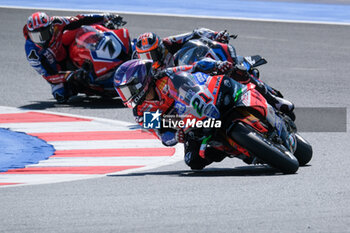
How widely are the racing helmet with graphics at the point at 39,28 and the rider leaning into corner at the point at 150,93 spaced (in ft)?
17.6

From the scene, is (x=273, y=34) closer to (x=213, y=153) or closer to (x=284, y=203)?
(x=213, y=153)

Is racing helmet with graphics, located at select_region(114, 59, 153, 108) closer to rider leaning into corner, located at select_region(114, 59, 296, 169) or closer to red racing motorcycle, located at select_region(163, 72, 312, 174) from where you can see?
rider leaning into corner, located at select_region(114, 59, 296, 169)

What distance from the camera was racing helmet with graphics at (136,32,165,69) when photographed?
10.7 meters

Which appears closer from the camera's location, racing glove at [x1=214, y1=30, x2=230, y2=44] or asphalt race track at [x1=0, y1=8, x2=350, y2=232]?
asphalt race track at [x1=0, y1=8, x2=350, y2=232]

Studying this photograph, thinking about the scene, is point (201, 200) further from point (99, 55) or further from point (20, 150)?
point (99, 55)

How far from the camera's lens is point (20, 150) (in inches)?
366

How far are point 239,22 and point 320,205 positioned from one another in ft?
50.5

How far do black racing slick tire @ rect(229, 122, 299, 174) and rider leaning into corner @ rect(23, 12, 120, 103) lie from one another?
5.99m

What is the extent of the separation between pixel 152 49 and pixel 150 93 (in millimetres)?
3086

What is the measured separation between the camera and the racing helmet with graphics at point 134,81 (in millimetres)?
7527

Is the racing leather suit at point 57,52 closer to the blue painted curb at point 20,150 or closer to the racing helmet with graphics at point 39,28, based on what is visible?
the racing helmet with graphics at point 39,28

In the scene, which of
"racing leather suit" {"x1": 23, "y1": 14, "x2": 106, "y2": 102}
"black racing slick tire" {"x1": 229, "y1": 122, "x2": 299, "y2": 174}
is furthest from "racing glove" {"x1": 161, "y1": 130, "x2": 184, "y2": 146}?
"racing leather suit" {"x1": 23, "y1": 14, "x2": 106, "y2": 102}

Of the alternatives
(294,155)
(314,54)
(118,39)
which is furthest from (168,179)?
(314,54)

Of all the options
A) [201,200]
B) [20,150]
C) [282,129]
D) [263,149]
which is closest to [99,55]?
[20,150]
